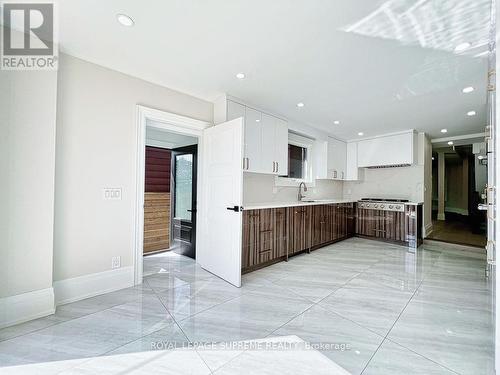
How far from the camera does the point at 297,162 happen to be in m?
5.17

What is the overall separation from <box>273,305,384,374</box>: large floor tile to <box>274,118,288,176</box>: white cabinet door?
2419mm

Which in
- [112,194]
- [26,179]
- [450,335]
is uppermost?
[26,179]

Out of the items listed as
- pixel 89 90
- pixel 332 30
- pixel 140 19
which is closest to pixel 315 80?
pixel 332 30

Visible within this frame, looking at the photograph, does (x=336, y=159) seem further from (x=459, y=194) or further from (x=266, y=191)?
(x=459, y=194)

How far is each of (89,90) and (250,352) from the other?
9.55ft

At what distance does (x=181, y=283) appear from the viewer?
A: 2.91 meters

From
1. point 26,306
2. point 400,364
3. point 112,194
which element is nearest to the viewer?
point 400,364

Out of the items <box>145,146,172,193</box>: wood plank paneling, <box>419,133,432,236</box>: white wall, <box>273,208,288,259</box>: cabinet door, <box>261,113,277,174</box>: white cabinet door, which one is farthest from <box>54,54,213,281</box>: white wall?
<box>419,133,432,236</box>: white wall

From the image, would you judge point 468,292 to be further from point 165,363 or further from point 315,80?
point 165,363

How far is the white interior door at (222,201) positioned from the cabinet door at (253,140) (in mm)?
493

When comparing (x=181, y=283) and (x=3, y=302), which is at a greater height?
(x=3, y=302)

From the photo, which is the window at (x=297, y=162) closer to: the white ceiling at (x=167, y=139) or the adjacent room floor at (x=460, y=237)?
the white ceiling at (x=167, y=139)

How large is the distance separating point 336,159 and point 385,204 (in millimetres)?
→ 1470
